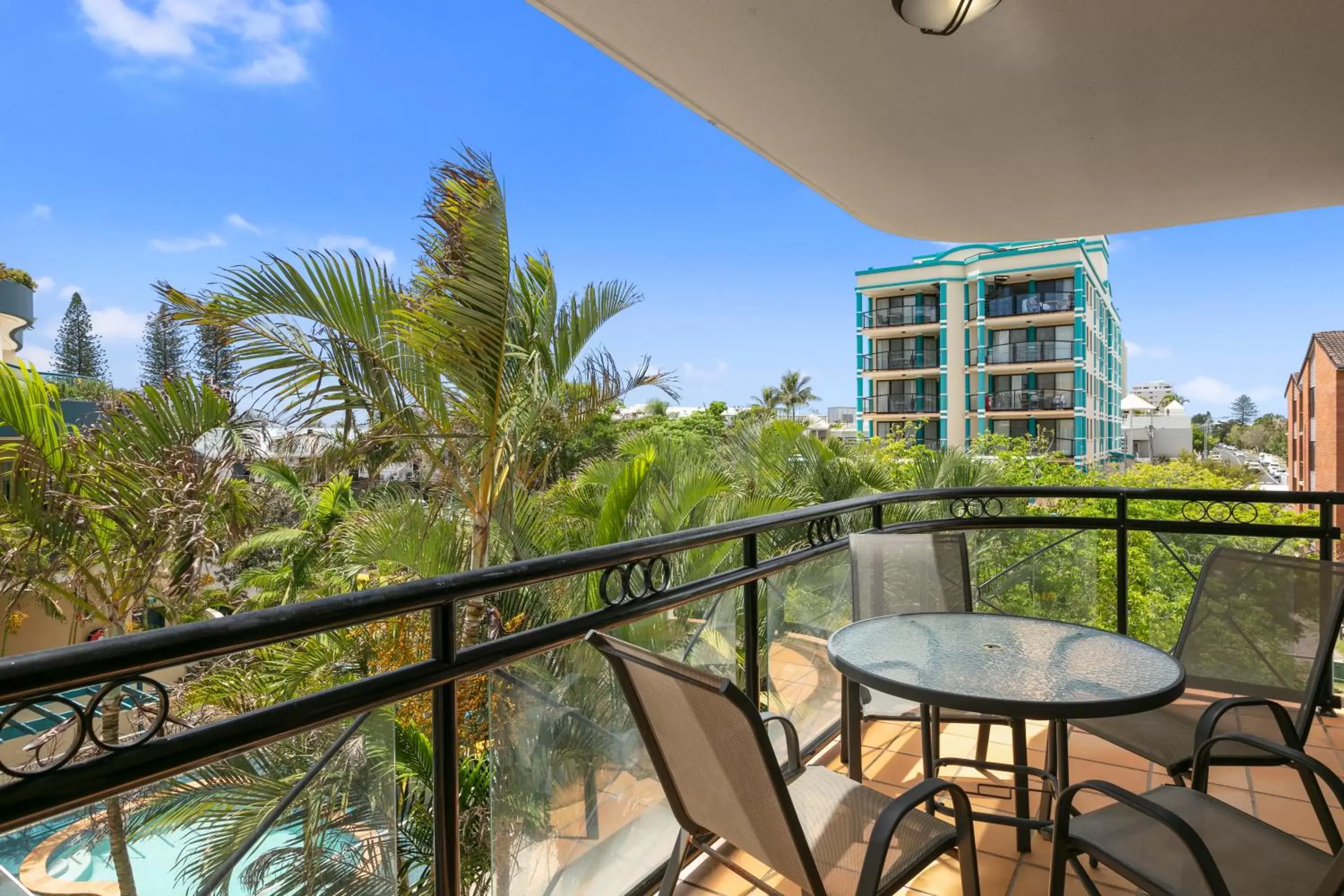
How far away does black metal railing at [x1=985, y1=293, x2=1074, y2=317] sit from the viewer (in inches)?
1250

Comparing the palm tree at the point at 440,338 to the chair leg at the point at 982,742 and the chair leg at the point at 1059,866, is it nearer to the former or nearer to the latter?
the chair leg at the point at 982,742

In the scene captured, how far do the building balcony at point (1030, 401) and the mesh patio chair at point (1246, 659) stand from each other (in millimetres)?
33106

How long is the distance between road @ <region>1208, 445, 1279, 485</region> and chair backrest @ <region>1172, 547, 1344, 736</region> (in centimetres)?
3204

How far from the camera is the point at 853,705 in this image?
238cm

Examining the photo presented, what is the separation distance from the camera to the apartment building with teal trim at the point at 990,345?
3197 centimetres

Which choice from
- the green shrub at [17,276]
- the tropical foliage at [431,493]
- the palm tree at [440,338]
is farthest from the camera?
the green shrub at [17,276]

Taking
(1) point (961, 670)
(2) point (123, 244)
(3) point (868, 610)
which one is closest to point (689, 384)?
(3) point (868, 610)

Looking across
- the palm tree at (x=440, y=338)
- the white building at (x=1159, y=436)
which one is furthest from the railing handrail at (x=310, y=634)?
the white building at (x=1159, y=436)

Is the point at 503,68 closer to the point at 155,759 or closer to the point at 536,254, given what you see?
the point at 536,254

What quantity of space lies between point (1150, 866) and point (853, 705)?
1.03 m

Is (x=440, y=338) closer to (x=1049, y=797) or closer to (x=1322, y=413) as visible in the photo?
(x=1049, y=797)

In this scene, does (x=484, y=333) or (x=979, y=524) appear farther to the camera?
(x=484, y=333)

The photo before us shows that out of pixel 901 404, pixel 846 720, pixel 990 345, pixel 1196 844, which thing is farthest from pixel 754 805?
pixel 901 404

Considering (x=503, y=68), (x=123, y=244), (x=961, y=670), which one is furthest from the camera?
(x=123, y=244)
